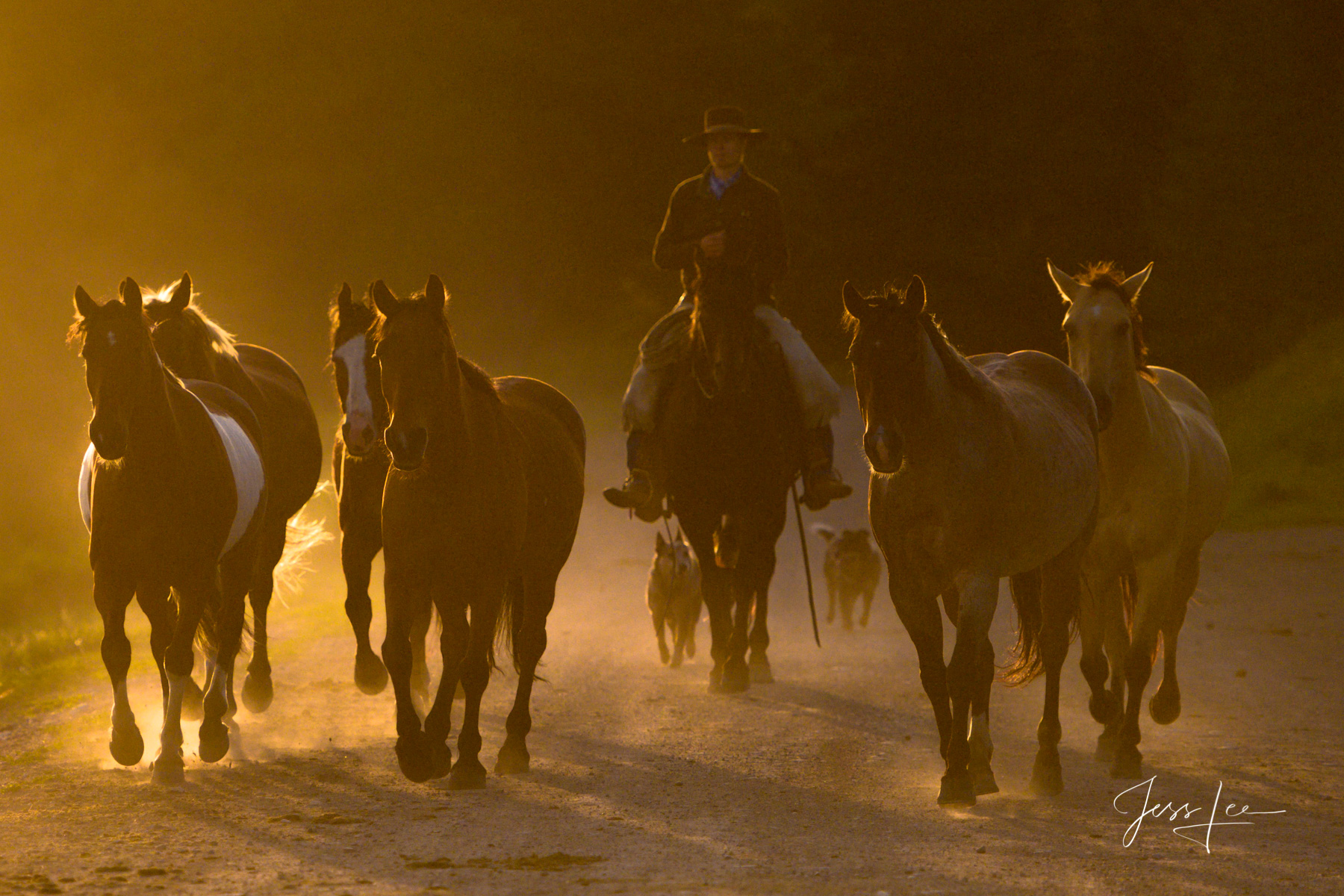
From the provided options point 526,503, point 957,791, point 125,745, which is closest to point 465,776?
point 526,503

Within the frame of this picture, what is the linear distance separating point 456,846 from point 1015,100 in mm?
31990

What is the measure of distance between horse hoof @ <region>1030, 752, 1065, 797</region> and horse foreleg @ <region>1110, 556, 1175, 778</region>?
23.9 inches

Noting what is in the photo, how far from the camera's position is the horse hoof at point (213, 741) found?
311 inches

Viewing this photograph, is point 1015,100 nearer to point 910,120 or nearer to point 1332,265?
point 910,120

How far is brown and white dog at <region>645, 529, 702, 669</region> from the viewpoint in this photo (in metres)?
12.6

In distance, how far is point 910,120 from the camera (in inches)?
1384

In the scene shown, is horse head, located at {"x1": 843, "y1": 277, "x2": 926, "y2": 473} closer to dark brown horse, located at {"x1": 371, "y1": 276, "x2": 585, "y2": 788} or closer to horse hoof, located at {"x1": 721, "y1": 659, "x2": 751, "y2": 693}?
dark brown horse, located at {"x1": 371, "y1": 276, "x2": 585, "y2": 788}

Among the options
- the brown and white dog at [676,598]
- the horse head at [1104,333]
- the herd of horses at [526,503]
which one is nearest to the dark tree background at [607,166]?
the brown and white dog at [676,598]

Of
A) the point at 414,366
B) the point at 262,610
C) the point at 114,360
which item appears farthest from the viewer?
the point at 262,610

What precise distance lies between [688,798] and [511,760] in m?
1.15

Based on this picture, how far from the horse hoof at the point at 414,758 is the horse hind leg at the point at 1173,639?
4.36 m

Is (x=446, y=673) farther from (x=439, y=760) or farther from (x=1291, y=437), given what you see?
(x=1291, y=437)

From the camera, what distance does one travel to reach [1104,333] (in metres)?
8.16
